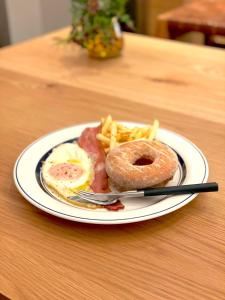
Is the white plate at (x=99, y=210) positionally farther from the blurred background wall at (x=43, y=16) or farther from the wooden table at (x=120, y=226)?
the blurred background wall at (x=43, y=16)

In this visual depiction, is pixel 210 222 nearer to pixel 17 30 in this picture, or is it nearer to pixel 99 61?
pixel 99 61

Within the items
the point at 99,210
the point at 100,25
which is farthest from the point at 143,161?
the point at 100,25

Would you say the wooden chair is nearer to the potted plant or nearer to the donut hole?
the potted plant

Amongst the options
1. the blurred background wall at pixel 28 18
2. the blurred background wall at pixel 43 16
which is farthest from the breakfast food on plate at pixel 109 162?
the blurred background wall at pixel 28 18

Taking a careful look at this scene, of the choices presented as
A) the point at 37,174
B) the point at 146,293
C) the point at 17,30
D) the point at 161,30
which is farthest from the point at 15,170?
the point at 17,30

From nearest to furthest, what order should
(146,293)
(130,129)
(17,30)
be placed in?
(146,293), (130,129), (17,30)

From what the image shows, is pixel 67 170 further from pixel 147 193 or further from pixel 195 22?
pixel 195 22
